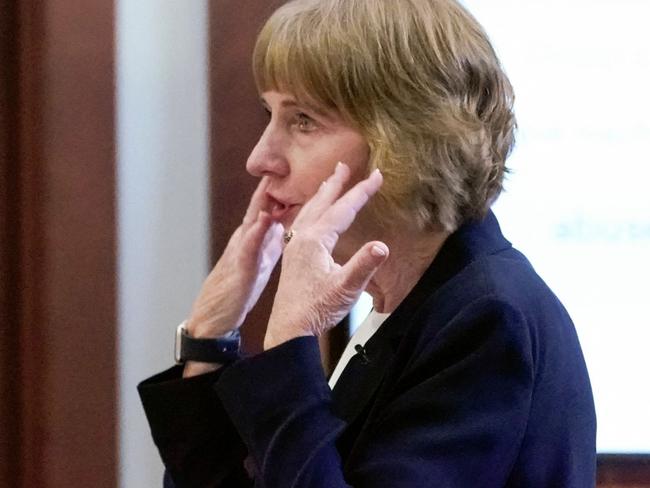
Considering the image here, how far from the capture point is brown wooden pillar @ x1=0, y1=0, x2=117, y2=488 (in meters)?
1.41

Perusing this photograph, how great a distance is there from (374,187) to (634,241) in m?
0.60

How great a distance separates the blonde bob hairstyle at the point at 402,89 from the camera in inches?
38.0

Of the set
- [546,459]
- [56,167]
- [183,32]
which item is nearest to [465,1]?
[183,32]

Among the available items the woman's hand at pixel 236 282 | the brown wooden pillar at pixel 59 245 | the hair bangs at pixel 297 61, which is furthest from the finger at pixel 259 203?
the brown wooden pillar at pixel 59 245

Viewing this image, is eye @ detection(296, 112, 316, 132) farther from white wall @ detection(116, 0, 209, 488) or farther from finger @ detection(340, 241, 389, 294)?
white wall @ detection(116, 0, 209, 488)

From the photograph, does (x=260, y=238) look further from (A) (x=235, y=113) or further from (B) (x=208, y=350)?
(A) (x=235, y=113)

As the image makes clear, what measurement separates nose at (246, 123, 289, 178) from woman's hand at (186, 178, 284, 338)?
4.2 inches

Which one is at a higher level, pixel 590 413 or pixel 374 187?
pixel 374 187

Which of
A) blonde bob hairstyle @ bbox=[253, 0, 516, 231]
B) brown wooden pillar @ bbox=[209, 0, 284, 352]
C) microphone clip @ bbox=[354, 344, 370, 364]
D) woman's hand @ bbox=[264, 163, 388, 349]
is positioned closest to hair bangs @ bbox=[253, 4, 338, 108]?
blonde bob hairstyle @ bbox=[253, 0, 516, 231]

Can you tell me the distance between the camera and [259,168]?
1.03m

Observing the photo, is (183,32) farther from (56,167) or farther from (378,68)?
(378,68)

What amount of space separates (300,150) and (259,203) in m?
0.14

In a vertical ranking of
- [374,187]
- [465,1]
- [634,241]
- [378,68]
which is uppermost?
[465,1]

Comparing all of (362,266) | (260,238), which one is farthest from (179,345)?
(362,266)
